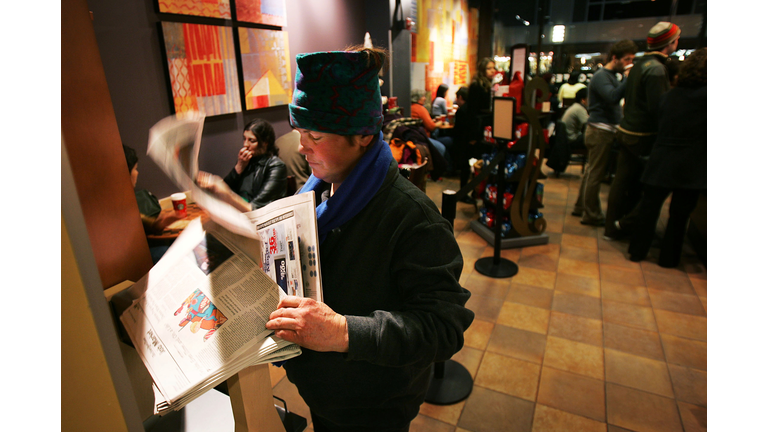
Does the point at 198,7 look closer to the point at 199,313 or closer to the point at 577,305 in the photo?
the point at 199,313

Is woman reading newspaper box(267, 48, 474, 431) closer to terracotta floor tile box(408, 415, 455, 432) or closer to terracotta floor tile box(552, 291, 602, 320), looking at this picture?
terracotta floor tile box(408, 415, 455, 432)

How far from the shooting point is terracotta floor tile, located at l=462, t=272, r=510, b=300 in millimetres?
3117

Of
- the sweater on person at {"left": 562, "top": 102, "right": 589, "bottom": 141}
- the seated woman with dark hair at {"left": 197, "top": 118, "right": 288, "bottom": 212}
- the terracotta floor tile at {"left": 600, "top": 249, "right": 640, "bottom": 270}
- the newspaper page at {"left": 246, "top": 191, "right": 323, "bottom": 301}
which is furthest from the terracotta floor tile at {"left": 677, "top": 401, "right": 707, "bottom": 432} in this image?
the sweater on person at {"left": 562, "top": 102, "right": 589, "bottom": 141}

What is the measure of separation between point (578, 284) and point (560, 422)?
1531mm

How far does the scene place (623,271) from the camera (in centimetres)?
339

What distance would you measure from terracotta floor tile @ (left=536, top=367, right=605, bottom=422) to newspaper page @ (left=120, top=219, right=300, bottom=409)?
183 centimetres

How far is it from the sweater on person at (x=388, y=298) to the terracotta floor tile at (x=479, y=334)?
5.48 feet

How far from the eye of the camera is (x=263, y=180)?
3.06 meters

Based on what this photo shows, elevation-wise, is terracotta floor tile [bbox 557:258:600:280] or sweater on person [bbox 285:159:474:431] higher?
sweater on person [bbox 285:159:474:431]

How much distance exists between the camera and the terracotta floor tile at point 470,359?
2328mm

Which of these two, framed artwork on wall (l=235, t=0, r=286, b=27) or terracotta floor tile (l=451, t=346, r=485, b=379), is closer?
terracotta floor tile (l=451, t=346, r=485, b=379)

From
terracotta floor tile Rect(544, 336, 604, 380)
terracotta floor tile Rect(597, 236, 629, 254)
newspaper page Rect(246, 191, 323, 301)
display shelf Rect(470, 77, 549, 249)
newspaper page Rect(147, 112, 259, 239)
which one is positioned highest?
newspaper page Rect(147, 112, 259, 239)

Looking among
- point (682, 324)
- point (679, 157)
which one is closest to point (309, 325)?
point (682, 324)

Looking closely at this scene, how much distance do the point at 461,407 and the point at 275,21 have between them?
3.66 meters
